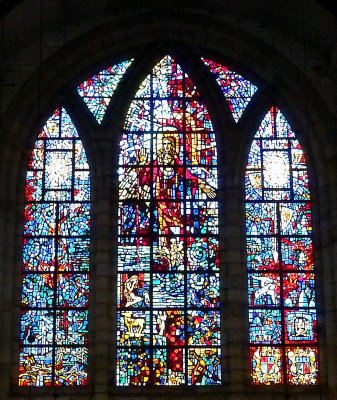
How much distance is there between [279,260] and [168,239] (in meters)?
2.28

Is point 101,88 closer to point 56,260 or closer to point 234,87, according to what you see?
point 234,87

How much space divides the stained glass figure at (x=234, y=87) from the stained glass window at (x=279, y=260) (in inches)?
22.2

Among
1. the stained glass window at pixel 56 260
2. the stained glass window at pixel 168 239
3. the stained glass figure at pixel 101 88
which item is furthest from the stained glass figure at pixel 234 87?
the stained glass window at pixel 56 260

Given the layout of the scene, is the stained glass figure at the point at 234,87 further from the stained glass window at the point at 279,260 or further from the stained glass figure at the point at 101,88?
the stained glass figure at the point at 101,88

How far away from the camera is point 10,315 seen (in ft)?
75.5

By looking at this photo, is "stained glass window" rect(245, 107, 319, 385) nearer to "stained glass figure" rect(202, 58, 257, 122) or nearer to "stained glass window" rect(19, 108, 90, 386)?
"stained glass figure" rect(202, 58, 257, 122)

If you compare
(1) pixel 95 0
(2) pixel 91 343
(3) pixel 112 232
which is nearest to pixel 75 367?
(2) pixel 91 343

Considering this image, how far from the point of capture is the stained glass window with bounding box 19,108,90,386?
23.1m

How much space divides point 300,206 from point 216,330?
10.3 feet

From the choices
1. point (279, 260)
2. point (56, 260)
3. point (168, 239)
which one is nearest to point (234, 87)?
point (168, 239)

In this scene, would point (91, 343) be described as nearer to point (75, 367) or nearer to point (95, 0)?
point (75, 367)

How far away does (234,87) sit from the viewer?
25.0 metres

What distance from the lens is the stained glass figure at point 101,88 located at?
81.4 feet

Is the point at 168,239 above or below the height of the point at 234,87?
below
